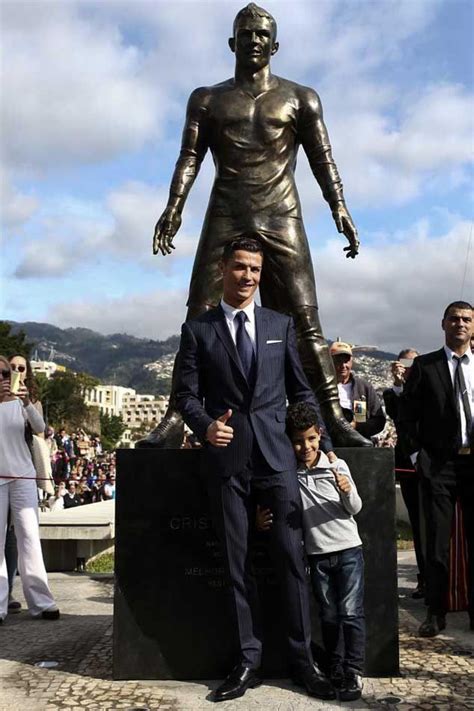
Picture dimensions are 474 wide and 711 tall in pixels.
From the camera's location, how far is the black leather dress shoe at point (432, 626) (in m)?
5.33

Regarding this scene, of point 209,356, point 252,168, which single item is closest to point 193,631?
point 209,356

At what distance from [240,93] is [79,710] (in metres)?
3.90

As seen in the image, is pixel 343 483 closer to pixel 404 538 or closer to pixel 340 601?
pixel 340 601

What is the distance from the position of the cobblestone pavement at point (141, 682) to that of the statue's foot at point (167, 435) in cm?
131

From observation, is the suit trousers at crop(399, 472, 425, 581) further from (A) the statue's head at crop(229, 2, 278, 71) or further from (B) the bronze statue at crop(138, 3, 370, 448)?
(A) the statue's head at crop(229, 2, 278, 71)

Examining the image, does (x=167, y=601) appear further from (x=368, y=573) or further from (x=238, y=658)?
(x=368, y=573)

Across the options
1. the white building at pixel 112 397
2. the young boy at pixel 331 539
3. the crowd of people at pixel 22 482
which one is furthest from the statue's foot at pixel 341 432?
the white building at pixel 112 397

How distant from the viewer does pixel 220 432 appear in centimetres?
371

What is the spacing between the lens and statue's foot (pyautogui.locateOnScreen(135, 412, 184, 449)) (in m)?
4.70

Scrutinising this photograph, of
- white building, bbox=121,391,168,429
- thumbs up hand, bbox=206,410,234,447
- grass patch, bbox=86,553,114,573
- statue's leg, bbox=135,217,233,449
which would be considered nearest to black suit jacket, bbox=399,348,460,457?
statue's leg, bbox=135,217,233,449

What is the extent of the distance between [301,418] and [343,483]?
39 centimetres

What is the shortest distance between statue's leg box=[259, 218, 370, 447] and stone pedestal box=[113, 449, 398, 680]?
1.06 m

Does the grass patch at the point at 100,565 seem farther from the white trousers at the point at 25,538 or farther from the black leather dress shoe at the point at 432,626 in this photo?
the black leather dress shoe at the point at 432,626

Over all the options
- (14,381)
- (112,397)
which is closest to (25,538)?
(14,381)
